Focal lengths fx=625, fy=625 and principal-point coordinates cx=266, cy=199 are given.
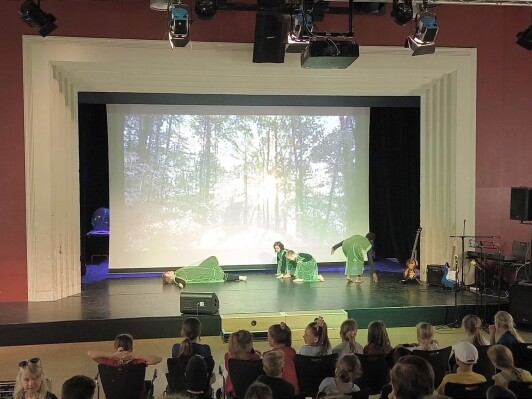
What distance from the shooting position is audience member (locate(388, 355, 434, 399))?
3029 millimetres

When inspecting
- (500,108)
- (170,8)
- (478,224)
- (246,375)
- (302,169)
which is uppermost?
(170,8)

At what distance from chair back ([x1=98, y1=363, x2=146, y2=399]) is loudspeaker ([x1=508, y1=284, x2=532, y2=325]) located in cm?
557

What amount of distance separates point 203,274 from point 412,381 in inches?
305

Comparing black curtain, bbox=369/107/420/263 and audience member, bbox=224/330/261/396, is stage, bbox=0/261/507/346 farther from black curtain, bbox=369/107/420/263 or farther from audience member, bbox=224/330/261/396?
audience member, bbox=224/330/261/396

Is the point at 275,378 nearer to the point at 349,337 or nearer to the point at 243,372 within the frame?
the point at 243,372

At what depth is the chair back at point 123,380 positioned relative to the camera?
4289mm

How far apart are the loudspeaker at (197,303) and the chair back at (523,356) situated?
3959 millimetres

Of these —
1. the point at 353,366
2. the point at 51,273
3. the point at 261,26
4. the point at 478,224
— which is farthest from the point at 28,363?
the point at 478,224

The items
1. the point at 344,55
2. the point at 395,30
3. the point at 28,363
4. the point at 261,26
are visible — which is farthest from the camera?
the point at 395,30

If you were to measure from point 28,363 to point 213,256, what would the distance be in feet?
23.7

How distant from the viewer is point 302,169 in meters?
11.7

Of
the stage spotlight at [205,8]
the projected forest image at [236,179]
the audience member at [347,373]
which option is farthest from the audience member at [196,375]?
the projected forest image at [236,179]

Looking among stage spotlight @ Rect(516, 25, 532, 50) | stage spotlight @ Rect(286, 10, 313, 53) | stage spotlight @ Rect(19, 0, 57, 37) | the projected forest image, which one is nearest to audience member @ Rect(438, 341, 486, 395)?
stage spotlight @ Rect(286, 10, 313, 53)

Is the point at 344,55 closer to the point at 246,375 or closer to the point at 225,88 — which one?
the point at 225,88
